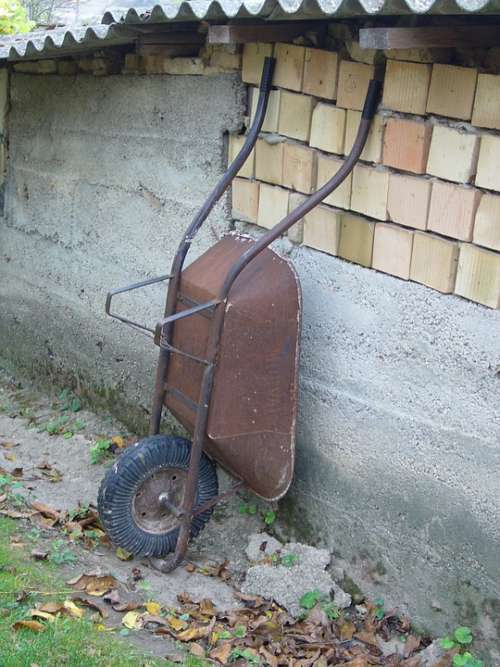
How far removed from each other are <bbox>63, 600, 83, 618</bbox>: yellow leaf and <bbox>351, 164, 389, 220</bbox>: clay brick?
6.76ft

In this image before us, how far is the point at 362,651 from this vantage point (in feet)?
12.7

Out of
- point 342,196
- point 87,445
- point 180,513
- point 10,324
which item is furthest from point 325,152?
point 10,324

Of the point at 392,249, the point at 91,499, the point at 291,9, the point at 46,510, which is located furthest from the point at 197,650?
the point at 291,9

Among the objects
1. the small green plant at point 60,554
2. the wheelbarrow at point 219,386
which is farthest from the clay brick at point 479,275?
the small green plant at point 60,554

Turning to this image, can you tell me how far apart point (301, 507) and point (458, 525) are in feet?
3.15

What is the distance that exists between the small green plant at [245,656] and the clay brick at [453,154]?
2.07 metres

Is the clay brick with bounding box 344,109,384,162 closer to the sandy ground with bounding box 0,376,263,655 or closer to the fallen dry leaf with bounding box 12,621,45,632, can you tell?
the sandy ground with bounding box 0,376,263,655

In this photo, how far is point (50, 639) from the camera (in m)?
3.47

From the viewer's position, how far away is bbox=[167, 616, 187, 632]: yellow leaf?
3.86 meters

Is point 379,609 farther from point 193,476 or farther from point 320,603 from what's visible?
point 193,476

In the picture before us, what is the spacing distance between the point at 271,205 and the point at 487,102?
1380mm

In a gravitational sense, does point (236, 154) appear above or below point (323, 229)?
above

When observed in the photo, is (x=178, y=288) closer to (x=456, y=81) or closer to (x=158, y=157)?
(x=158, y=157)

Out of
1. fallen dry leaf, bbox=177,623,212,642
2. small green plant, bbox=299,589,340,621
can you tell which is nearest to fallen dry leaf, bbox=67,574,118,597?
fallen dry leaf, bbox=177,623,212,642
